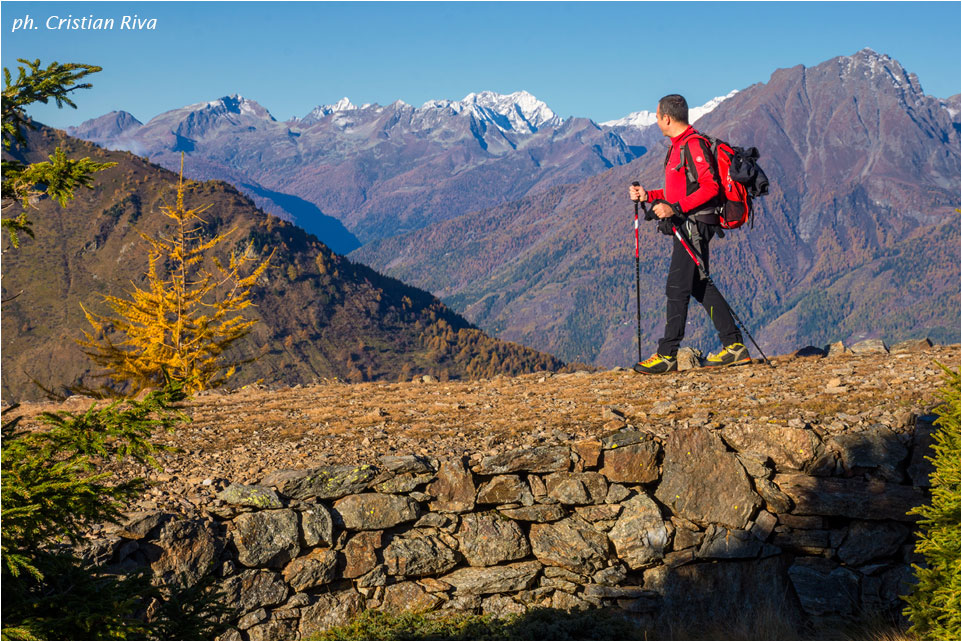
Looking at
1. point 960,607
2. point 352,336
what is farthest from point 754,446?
point 352,336

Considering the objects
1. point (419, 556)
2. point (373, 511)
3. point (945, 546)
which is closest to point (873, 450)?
point (945, 546)

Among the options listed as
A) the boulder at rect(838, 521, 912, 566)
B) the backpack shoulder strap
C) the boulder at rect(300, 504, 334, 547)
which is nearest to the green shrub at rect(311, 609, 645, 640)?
the boulder at rect(300, 504, 334, 547)

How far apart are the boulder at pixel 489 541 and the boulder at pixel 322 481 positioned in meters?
1.37

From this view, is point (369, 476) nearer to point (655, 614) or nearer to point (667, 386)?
point (655, 614)

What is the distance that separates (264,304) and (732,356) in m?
167

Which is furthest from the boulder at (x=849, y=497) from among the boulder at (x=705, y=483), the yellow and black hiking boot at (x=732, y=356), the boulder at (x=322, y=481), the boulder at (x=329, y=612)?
the boulder at (x=329, y=612)

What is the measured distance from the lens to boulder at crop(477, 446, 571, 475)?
10.4 metres

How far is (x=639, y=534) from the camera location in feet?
33.5

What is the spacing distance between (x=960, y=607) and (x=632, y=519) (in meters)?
4.04

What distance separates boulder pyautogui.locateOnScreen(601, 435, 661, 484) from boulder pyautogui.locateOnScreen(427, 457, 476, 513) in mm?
1764

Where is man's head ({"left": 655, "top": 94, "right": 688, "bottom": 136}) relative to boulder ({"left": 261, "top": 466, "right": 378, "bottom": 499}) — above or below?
above

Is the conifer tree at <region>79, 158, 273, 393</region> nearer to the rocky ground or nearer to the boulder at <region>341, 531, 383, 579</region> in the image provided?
the rocky ground

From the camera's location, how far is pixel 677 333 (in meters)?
13.5

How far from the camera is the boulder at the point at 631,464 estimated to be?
10.5 meters
